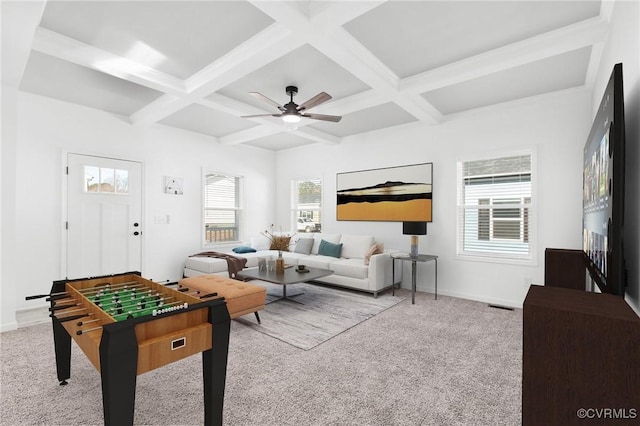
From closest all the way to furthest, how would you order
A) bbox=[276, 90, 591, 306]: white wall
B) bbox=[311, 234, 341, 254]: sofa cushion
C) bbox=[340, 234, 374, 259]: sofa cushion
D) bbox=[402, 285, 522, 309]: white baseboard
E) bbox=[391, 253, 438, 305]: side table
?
1. bbox=[276, 90, 591, 306]: white wall
2. bbox=[402, 285, 522, 309]: white baseboard
3. bbox=[391, 253, 438, 305]: side table
4. bbox=[340, 234, 374, 259]: sofa cushion
5. bbox=[311, 234, 341, 254]: sofa cushion

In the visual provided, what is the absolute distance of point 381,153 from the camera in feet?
18.8

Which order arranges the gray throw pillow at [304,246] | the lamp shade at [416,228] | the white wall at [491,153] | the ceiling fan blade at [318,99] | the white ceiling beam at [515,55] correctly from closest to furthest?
the white ceiling beam at [515,55] → the ceiling fan blade at [318,99] → the white wall at [491,153] → the lamp shade at [416,228] → the gray throw pillow at [304,246]

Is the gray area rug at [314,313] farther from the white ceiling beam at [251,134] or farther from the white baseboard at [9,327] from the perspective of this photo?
the white ceiling beam at [251,134]

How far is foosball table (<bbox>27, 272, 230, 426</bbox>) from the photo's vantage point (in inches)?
56.9

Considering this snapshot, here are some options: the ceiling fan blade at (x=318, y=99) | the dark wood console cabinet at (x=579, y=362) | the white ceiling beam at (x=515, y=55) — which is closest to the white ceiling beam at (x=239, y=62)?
the ceiling fan blade at (x=318, y=99)

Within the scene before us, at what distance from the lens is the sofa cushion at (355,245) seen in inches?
217

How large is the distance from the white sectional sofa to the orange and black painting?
545 millimetres

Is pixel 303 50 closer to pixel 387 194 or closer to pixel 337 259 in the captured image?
pixel 387 194

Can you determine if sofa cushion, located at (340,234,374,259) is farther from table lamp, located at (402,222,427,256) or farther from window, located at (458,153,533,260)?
window, located at (458,153,533,260)

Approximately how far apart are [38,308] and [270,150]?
16.2 ft

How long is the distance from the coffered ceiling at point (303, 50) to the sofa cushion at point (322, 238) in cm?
252

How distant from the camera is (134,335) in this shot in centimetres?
148

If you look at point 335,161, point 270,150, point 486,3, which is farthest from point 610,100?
point 270,150

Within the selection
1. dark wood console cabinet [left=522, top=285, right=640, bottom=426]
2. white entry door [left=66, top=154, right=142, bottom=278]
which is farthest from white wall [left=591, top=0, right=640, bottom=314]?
white entry door [left=66, top=154, right=142, bottom=278]
